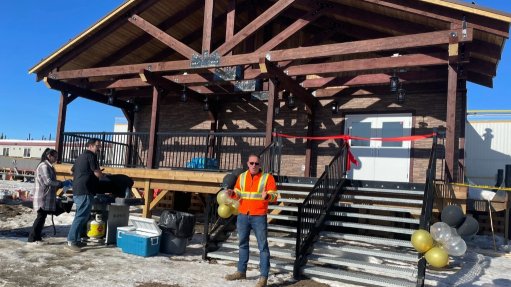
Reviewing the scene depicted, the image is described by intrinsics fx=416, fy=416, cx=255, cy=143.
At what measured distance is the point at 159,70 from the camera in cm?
1058

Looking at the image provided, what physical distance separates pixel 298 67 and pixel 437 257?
6.11m

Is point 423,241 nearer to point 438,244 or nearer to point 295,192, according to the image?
point 438,244

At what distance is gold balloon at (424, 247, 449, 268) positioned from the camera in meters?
4.70

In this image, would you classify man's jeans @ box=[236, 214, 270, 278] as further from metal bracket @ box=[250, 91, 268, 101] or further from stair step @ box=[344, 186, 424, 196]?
metal bracket @ box=[250, 91, 268, 101]

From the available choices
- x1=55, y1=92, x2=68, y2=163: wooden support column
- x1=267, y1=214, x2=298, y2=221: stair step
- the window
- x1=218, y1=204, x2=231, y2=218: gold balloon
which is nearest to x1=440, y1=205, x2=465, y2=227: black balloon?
x1=267, y1=214, x2=298, y2=221: stair step

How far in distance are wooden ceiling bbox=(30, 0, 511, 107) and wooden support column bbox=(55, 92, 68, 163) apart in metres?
0.40

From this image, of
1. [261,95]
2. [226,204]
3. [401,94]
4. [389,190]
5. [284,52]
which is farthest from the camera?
[261,95]

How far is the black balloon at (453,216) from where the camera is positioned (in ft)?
22.7

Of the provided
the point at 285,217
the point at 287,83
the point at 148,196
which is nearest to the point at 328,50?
the point at 287,83

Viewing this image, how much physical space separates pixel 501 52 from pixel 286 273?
6.41 metres

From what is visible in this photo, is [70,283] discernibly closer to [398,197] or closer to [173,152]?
[398,197]

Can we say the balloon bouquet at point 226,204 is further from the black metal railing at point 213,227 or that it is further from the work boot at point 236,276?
the black metal railing at point 213,227

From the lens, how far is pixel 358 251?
617 cm

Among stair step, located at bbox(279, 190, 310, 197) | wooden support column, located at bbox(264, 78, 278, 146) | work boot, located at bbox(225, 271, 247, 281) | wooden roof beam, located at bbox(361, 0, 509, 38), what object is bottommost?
work boot, located at bbox(225, 271, 247, 281)
